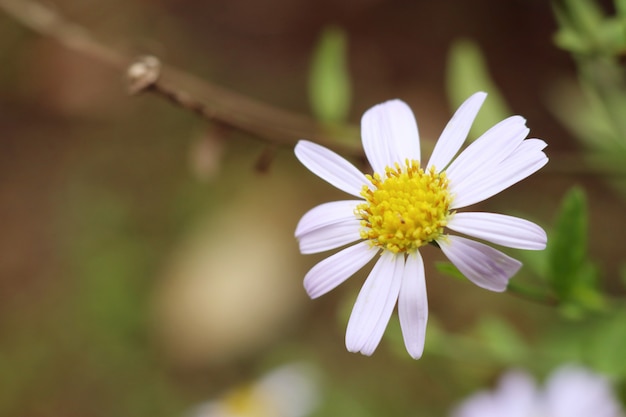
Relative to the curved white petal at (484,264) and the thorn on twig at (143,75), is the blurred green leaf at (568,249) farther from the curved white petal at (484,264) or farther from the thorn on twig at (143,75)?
the thorn on twig at (143,75)

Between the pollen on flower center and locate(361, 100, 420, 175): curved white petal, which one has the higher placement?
locate(361, 100, 420, 175): curved white petal

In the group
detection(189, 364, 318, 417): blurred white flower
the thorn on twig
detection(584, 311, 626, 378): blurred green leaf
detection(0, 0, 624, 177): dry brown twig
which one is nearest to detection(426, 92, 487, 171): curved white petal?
detection(0, 0, 624, 177): dry brown twig

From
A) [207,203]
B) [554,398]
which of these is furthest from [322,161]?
[207,203]

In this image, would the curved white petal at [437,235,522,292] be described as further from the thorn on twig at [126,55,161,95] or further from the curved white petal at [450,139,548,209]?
the thorn on twig at [126,55,161,95]

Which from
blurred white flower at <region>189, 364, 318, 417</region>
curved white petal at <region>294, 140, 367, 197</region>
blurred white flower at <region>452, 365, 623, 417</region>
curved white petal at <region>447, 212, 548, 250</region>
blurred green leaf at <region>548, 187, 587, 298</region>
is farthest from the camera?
blurred white flower at <region>189, 364, 318, 417</region>

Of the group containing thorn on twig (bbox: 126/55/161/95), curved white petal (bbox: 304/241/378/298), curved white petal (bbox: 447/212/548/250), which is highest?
thorn on twig (bbox: 126/55/161/95)

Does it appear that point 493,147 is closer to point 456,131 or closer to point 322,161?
point 456,131
